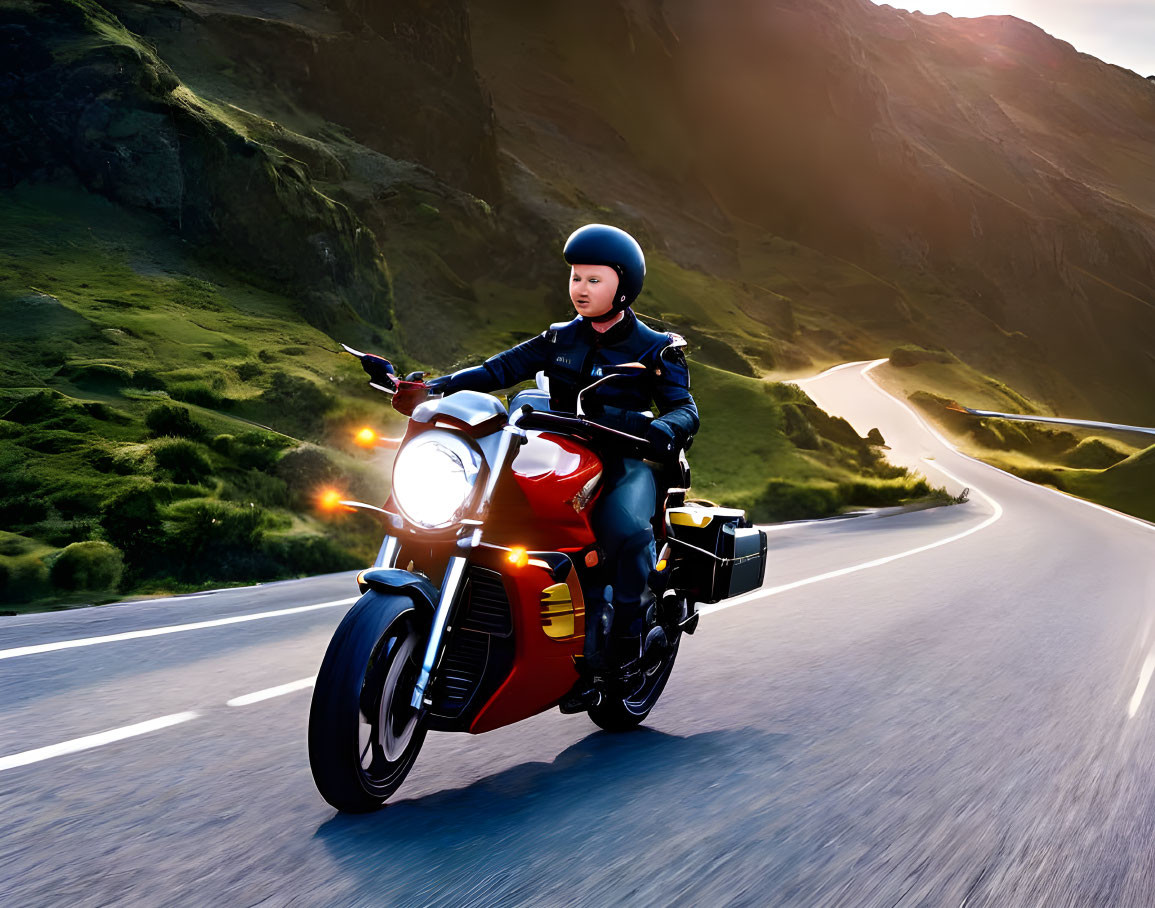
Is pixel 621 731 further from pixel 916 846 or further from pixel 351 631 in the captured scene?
pixel 351 631

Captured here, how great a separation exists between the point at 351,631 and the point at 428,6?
58611 mm

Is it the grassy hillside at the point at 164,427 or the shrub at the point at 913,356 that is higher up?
the shrub at the point at 913,356

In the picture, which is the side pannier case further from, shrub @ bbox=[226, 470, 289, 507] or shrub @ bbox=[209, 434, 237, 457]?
shrub @ bbox=[209, 434, 237, 457]

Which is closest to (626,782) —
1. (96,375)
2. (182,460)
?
(182,460)

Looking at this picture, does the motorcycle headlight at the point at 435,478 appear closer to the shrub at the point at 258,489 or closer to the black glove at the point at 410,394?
the black glove at the point at 410,394

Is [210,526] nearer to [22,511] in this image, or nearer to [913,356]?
[22,511]

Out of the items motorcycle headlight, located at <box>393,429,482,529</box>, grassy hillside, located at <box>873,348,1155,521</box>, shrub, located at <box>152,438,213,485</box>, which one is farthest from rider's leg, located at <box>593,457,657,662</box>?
grassy hillside, located at <box>873,348,1155,521</box>

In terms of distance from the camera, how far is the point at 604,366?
195 inches

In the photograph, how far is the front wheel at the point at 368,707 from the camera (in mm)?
3615

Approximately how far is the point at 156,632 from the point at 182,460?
5604 millimetres

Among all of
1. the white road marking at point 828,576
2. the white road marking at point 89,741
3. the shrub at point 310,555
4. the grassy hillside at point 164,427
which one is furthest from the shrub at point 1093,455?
the white road marking at point 89,741

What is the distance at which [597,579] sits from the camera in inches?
186

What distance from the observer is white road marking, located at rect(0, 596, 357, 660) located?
6.45 meters

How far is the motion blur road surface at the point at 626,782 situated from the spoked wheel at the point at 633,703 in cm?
10
